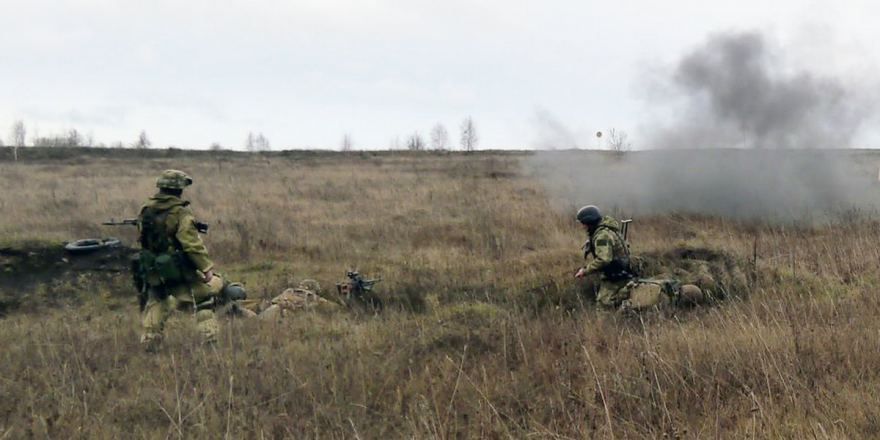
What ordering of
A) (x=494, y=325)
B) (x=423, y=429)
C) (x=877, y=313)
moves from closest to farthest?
(x=423, y=429), (x=877, y=313), (x=494, y=325)

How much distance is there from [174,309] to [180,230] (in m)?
0.77

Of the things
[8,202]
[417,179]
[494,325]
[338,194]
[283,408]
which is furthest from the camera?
[417,179]

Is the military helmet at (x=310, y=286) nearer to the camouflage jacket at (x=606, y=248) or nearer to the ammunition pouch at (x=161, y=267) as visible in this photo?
the ammunition pouch at (x=161, y=267)

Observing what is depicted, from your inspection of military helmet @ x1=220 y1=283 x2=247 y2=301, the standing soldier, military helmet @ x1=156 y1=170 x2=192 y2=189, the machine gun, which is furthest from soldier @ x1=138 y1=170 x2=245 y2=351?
the standing soldier

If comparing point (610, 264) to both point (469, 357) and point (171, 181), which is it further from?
point (171, 181)

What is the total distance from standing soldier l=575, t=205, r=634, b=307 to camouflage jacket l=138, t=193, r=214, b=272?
3.96 metres

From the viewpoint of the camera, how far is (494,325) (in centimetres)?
541

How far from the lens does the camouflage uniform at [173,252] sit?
5.89 m

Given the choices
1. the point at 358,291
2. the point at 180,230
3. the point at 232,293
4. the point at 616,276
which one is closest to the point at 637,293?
the point at 616,276

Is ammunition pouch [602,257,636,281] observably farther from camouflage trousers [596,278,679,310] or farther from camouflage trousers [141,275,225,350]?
camouflage trousers [141,275,225,350]

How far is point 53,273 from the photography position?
8992mm

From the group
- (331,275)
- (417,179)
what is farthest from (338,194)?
(331,275)

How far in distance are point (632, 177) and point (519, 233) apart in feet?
19.1

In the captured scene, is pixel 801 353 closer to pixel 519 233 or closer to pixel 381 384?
pixel 381 384
